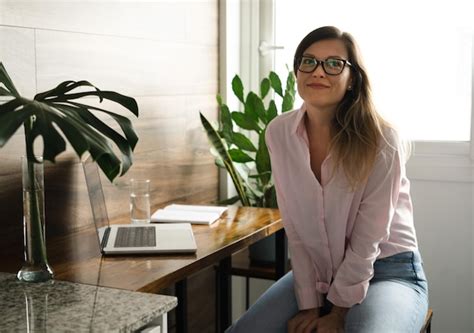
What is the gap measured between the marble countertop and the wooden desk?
0.29 feet

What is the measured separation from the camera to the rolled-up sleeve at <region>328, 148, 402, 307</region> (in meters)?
1.86

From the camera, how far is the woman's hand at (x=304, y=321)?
6.25 ft

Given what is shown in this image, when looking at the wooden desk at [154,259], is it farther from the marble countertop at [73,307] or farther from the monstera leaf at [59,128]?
the monstera leaf at [59,128]

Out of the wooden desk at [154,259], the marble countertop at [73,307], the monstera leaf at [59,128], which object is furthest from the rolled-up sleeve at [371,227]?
the monstera leaf at [59,128]

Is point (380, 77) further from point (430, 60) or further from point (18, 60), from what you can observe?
point (18, 60)

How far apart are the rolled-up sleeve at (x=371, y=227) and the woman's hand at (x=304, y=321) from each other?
0.07m

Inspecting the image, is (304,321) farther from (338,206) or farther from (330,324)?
(338,206)

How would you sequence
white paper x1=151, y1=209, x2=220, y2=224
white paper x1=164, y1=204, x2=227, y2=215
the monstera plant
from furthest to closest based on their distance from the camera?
the monstera plant, white paper x1=164, y1=204, x2=227, y2=215, white paper x1=151, y1=209, x2=220, y2=224

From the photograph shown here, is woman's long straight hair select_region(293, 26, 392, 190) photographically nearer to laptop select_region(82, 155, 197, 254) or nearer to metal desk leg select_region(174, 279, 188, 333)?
laptop select_region(82, 155, 197, 254)

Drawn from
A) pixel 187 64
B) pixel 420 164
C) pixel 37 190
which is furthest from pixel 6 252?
pixel 420 164

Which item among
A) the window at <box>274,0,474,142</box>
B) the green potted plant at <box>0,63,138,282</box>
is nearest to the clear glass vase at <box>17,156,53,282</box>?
the green potted plant at <box>0,63,138,282</box>

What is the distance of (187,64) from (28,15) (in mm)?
854

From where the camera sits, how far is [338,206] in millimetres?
1935

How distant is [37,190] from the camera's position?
1522mm
